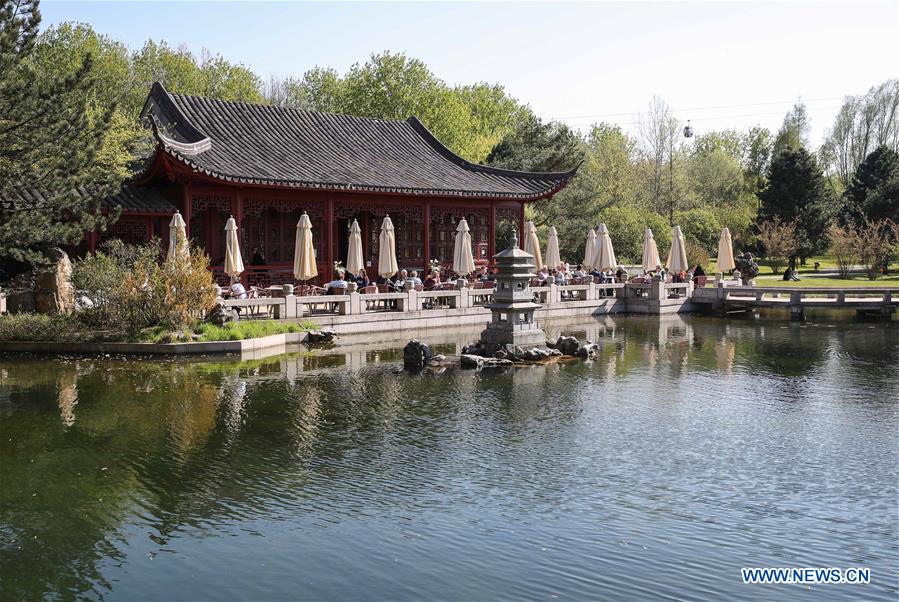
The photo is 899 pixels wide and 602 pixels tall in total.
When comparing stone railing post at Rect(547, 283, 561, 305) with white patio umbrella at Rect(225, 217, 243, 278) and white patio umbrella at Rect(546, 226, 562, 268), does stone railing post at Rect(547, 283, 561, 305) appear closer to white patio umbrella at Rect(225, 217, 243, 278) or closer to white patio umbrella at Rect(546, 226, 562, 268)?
white patio umbrella at Rect(546, 226, 562, 268)

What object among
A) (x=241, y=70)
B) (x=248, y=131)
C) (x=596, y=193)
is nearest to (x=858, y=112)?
(x=596, y=193)

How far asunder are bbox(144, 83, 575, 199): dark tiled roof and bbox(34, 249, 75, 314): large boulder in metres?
4.08

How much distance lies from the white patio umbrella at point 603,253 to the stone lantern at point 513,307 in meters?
10.6

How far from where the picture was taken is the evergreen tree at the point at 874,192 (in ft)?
140

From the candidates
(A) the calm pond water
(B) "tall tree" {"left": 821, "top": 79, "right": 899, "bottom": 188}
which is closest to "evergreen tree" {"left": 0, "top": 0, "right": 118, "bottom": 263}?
(A) the calm pond water

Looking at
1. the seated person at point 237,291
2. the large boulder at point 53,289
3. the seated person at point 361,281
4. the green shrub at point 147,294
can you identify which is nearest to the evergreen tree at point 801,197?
the seated person at point 361,281

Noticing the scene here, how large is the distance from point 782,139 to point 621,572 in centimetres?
5113

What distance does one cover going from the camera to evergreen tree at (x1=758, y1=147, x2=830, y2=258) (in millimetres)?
42438

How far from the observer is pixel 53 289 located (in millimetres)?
18906

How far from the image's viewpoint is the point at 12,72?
16.6 meters

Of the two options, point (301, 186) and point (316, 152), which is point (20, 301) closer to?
point (301, 186)

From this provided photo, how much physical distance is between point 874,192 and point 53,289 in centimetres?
3775

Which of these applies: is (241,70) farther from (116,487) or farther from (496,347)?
(116,487)

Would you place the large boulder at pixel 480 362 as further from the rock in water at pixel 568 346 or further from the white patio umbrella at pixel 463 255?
the white patio umbrella at pixel 463 255
